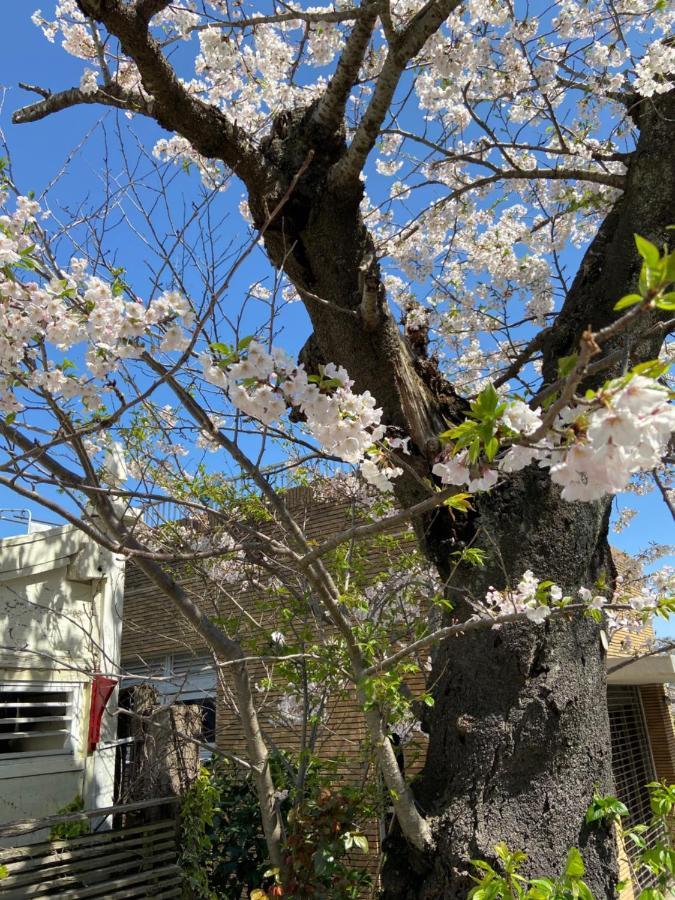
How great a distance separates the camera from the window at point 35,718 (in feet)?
17.2

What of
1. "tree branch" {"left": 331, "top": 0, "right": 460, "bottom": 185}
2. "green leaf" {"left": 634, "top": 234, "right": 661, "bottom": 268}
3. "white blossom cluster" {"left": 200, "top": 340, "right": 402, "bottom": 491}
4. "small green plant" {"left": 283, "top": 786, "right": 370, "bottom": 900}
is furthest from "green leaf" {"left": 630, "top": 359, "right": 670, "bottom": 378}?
"small green plant" {"left": 283, "top": 786, "right": 370, "bottom": 900}

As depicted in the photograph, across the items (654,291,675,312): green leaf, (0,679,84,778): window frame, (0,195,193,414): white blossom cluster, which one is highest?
(0,195,193,414): white blossom cluster

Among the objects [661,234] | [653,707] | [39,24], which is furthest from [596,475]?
[653,707]

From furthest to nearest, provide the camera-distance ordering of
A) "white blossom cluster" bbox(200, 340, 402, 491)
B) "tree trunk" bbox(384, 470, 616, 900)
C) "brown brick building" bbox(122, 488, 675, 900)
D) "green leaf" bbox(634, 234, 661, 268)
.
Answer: "brown brick building" bbox(122, 488, 675, 900)
"tree trunk" bbox(384, 470, 616, 900)
"white blossom cluster" bbox(200, 340, 402, 491)
"green leaf" bbox(634, 234, 661, 268)

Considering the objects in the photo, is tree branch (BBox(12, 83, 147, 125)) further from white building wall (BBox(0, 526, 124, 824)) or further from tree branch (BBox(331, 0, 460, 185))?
white building wall (BBox(0, 526, 124, 824))

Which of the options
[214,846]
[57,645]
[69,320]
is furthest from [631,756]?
[69,320]

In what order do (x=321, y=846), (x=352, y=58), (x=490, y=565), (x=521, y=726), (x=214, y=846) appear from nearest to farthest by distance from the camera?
(x=521, y=726), (x=352, y=58), (x=490, y=565), (x=321, y=846), (x=214, y=846)

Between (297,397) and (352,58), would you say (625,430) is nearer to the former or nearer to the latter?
(297,397)

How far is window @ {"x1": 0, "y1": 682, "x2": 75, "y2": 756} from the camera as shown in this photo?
524 cm

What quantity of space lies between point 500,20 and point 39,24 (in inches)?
118

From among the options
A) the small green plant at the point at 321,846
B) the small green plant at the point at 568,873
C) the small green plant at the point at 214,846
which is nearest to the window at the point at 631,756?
the small green plant at the point at 214,846

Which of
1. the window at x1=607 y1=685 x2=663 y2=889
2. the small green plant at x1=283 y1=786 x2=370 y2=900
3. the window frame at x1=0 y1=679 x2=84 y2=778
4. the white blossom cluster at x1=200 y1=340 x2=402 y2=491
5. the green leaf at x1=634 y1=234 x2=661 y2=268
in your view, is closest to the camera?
the green leaf at x1=634 y1=234 x2=661 y2=268

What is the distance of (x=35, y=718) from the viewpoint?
5.30 meters

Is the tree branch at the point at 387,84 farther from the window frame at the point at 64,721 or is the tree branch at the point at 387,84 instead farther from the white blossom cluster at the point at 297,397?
the window frame at the point at 64,721
